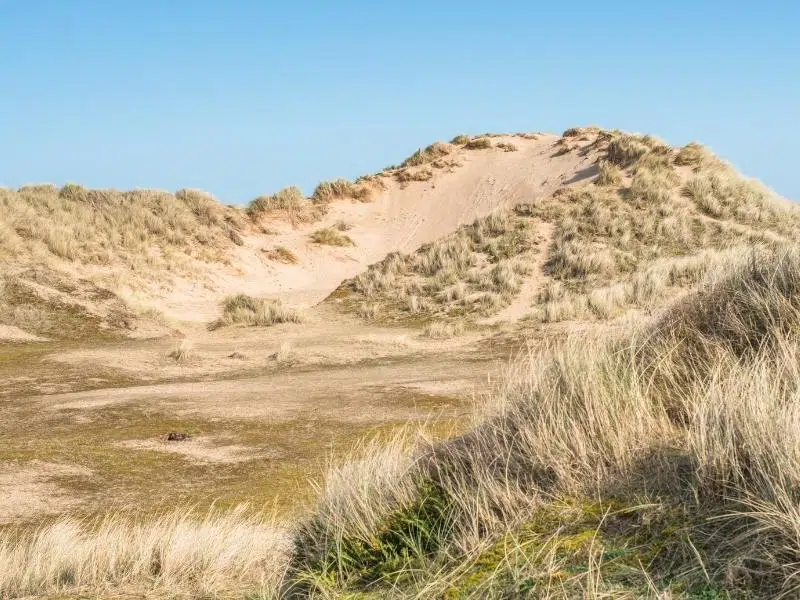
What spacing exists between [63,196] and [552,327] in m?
23.7

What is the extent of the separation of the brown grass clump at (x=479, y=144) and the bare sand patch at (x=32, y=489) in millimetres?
35394

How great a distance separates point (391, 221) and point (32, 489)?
101 ft

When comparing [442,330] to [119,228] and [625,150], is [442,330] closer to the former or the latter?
[625,150]

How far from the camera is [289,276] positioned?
32.4 m

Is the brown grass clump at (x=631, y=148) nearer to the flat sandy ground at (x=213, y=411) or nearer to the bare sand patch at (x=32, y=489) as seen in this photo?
the flat sandy ground at (x=213, y=411)

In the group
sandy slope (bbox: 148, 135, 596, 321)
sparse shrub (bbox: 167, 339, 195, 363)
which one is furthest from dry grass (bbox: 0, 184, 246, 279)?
sparse shrub (bbox: 167, 339, 195, 363)

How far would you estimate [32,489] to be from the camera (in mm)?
8523

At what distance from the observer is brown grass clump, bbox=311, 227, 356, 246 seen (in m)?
35.8

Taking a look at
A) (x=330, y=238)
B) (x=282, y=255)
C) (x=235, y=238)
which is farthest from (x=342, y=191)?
(x=235, y=238)

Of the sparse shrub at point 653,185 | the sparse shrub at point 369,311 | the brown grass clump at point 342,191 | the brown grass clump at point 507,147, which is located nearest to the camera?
the sparse shrub at point 369,311

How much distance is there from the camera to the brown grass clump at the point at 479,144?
42.5 metres

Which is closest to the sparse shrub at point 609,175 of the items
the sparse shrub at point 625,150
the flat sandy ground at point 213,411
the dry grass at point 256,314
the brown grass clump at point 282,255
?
the sparse shrub at point 625,150

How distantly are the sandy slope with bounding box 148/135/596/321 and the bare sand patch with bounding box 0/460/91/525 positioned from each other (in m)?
17.3

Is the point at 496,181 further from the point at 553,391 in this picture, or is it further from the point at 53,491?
the point at 553,391
